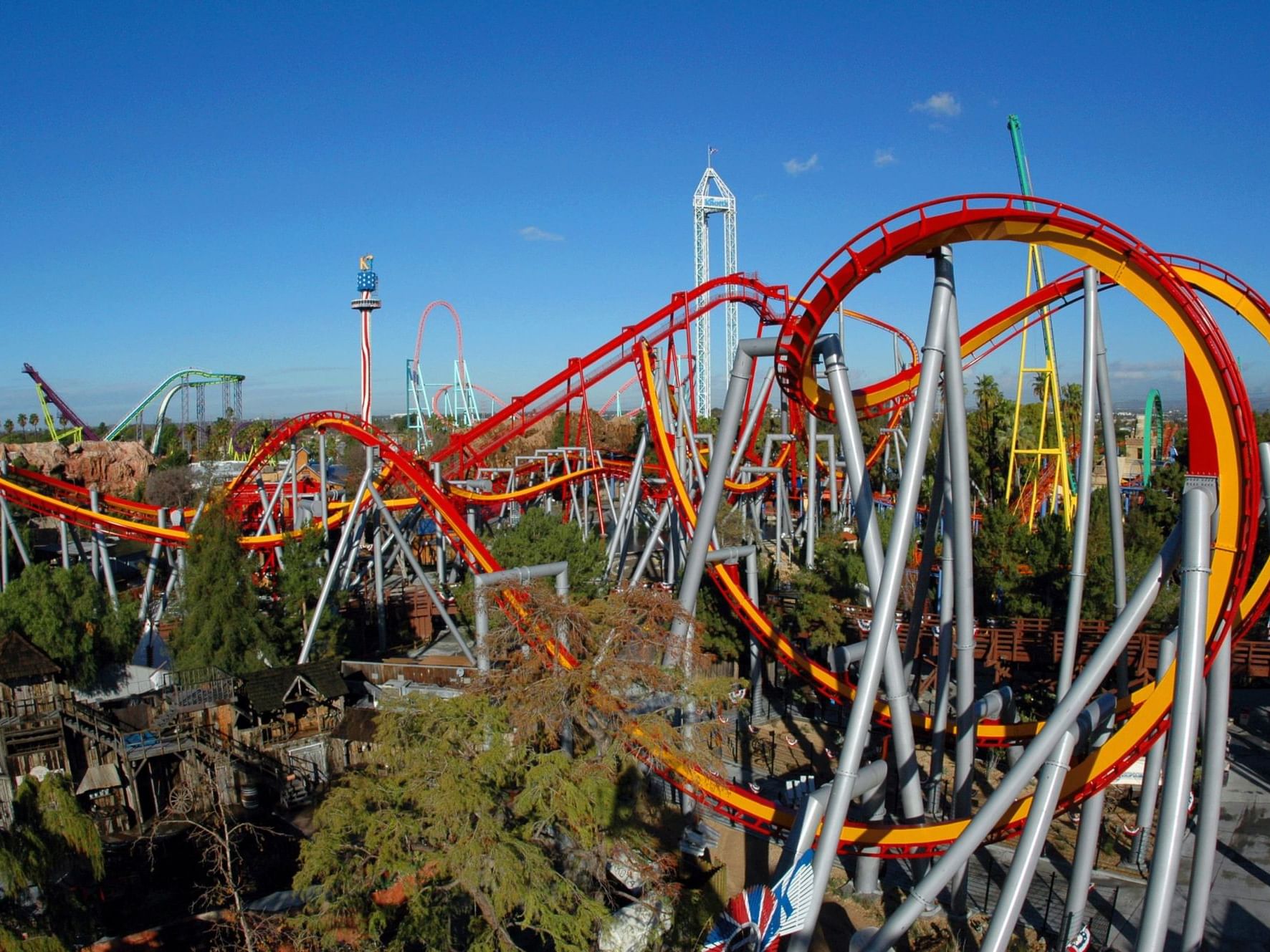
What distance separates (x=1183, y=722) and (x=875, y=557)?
2874mm

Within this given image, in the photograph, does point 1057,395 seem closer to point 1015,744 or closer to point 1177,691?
point 1015,744

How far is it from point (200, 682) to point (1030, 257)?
2218 centimetres

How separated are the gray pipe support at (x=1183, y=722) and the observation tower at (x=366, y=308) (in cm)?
4287

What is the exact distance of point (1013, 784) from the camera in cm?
766

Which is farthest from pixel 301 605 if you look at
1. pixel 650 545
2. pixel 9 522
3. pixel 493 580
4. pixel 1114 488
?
pixel 1114 488

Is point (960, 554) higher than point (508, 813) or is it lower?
higher

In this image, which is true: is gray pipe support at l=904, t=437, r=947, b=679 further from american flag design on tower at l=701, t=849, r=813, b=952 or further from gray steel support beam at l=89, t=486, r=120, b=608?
gray steel support beam at l=89, t=486, r=120, b=608

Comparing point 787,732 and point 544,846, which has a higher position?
point 544,846

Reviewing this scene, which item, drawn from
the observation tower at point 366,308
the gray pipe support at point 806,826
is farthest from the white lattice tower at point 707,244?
the gray pipe support at point 806,826

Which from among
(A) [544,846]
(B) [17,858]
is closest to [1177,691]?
(A) [544,846]

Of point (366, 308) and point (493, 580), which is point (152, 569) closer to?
point (493, 580)

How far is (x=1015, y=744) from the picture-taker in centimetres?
1266

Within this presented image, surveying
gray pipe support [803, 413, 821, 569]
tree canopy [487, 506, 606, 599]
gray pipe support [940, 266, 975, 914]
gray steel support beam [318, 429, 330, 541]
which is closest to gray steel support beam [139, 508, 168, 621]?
gray steel support beam [318, 429, 330, 541]

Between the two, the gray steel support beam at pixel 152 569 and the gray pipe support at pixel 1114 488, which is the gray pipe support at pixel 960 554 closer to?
the gray pipe support at pixel 1114 488
